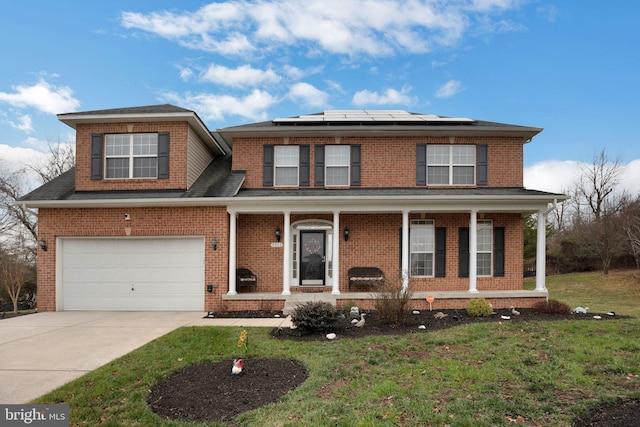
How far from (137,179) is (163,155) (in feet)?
3.77

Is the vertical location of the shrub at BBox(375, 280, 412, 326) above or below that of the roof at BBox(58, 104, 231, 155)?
below

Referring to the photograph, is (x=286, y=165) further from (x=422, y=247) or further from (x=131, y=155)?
(x=422, y=247)

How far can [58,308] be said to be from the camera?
11.0 meters

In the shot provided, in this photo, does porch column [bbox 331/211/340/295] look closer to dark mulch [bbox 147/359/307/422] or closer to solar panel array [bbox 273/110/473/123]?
solar panel array [bbox 273/110/473/123]

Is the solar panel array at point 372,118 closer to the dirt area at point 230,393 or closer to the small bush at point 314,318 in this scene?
the small bush at point 314,318

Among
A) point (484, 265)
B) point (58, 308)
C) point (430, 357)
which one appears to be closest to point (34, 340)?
point (58, 308)

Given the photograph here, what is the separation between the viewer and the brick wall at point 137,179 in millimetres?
11555

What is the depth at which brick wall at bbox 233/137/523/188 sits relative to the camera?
1223 cm

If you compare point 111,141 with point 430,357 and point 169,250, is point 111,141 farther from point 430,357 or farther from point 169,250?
point 430,357

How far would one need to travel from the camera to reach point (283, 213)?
465 inches

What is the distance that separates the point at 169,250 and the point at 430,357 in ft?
27.7

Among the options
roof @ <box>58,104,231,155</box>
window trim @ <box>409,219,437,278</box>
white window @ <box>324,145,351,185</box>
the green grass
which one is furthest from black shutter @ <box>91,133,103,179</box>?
window trim @ <box>409,219,437,278</box>

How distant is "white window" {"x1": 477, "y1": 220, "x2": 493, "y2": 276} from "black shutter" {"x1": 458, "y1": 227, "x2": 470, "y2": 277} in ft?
1.41

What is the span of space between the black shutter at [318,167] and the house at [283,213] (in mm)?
35
